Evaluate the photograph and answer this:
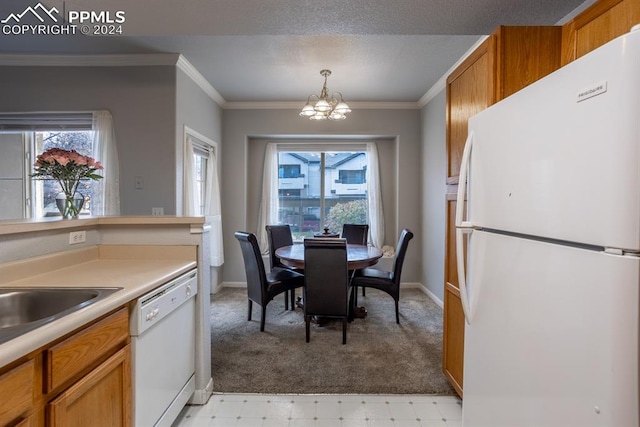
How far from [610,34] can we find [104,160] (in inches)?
142

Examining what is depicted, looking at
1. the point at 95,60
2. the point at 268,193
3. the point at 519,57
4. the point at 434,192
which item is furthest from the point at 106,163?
the point at 434,192

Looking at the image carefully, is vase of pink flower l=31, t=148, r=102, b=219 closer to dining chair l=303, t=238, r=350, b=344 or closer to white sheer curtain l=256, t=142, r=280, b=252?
dining chair l=303, t=238, r=350, b=344

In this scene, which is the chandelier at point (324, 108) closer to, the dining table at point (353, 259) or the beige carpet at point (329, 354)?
the dining table at point (353, 259)

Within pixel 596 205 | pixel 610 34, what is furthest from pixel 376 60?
pixel 596 205

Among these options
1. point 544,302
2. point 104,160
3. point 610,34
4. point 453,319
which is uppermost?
point 610,34

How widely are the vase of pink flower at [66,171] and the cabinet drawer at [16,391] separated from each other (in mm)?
1231

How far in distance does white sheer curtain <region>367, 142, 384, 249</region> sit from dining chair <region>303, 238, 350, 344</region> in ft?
6.70

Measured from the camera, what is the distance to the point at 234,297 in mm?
4055

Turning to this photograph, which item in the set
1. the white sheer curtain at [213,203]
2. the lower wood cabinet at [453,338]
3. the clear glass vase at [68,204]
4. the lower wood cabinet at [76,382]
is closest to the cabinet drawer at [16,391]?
the lower wood cabinet at [76,382]

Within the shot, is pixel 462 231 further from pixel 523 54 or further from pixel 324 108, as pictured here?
pixel 324 108

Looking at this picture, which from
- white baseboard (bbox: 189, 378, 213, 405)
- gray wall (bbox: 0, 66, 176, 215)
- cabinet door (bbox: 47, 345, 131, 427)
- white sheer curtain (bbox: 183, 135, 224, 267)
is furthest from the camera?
white sheer curtain (bbox: 183, 135, 224, 267)

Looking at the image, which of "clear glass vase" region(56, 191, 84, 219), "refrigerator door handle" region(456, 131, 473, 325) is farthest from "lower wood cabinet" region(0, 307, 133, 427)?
"refrigerator door handle" region(456, 131, 473, 325)

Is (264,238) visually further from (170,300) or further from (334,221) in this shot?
(170,300)

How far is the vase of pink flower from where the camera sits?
1672mm
